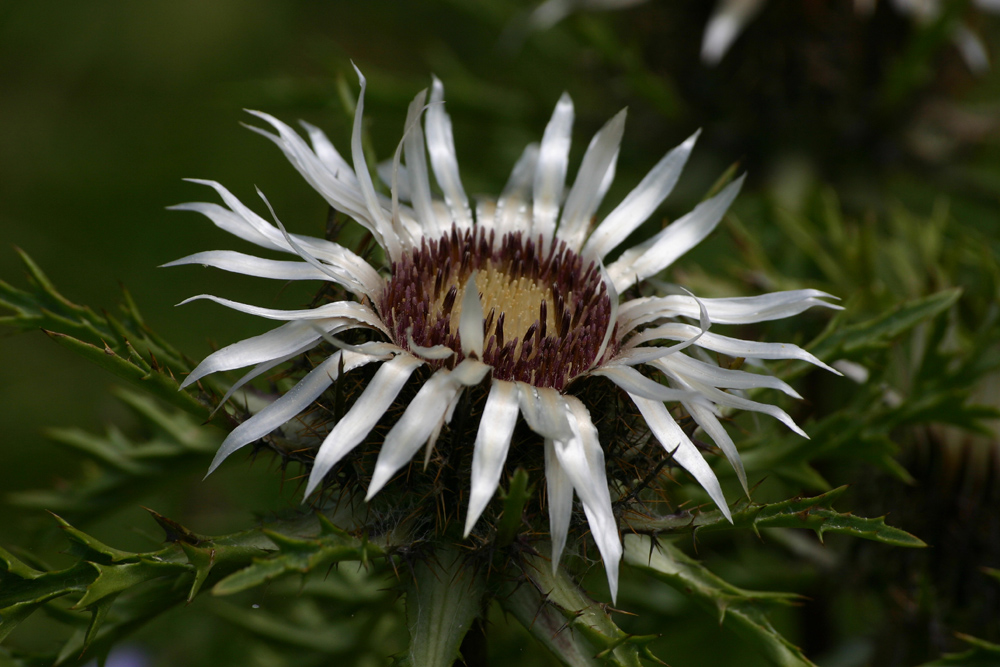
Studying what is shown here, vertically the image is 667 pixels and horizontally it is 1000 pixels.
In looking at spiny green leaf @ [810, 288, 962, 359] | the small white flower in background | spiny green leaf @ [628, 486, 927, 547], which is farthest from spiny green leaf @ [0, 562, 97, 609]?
spiny green leaf @ [810, 288, 962, 359]

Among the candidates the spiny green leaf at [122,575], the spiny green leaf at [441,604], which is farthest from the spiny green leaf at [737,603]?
the spiny green leaf at [122,575]

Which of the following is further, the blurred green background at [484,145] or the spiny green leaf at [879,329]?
the blurred green background at [484,145]

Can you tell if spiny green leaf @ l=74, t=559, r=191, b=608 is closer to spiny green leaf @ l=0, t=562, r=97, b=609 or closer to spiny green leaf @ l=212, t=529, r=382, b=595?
spiny green leaf @ l=0, t=562, r=97, b=609

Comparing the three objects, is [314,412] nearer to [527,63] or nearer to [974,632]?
[974,632]

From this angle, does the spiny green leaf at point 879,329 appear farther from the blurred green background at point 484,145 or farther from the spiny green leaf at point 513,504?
the spiny green leaf at point 513,504

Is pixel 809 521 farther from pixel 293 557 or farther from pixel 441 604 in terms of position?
pixel 293 557

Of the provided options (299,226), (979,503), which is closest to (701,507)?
(979,503)
